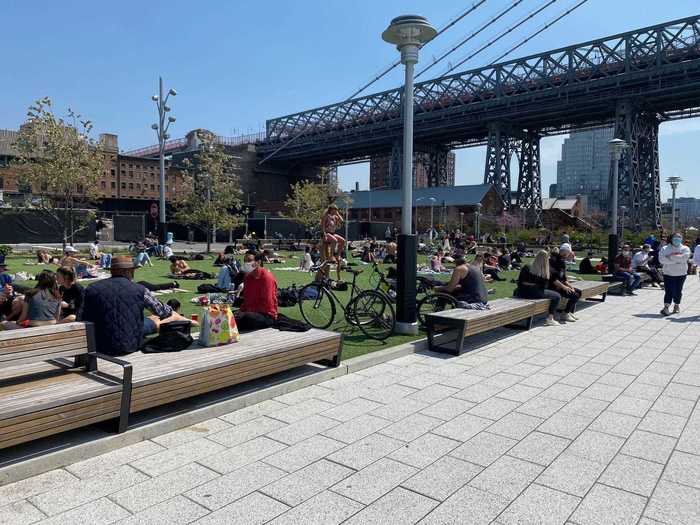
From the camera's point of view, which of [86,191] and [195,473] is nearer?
[195,473]

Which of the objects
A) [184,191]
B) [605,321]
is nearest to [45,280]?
[605,321]

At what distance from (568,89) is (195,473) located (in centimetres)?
6737

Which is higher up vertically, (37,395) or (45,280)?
(45,280)

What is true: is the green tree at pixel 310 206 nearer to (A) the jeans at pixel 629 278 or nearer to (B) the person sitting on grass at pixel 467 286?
(A) the jeans at pixel 629 278

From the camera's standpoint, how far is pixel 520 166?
78.0m

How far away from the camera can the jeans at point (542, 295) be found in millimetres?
9852

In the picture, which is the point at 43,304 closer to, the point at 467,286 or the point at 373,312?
the point at 373,312

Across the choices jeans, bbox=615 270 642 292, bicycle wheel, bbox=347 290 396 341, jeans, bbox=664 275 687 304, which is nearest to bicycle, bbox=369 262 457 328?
bicycle wheel, bbox=347 290 396 341

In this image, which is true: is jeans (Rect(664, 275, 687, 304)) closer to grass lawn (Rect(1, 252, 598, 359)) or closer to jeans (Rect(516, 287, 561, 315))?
jeans (Rect(516, 287, 561, 315))

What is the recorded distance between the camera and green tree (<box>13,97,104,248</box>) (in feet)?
79.0

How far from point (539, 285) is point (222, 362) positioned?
695 cm

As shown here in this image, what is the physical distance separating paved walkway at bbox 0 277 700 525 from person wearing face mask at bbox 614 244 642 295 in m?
9.12

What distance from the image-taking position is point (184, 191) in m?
33.9

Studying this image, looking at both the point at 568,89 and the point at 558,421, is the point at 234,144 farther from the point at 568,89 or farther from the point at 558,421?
the point at 558,421
